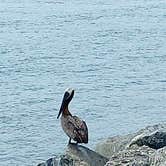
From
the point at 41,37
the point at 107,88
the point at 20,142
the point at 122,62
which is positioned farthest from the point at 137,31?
the point at 20,142

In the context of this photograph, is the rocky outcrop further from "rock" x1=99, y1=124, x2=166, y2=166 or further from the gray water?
the gray water

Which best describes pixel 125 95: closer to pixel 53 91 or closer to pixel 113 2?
pixel 53 91

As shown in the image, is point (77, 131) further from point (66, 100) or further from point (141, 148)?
point (141, 148)

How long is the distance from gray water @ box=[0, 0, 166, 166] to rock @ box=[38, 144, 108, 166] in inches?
150

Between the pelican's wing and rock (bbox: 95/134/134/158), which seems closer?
the pelican's wing

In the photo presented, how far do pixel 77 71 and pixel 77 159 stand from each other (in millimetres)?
12312

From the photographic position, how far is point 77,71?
2083 centimetres

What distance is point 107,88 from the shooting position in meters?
18.8

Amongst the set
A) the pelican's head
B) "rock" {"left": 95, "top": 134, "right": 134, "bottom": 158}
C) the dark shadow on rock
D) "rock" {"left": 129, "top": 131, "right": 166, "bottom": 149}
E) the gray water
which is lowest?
the gray water

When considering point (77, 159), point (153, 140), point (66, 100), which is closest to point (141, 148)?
point (153, 140)

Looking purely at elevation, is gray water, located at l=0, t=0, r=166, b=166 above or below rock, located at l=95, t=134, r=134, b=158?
below

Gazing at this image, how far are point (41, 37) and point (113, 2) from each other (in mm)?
9974

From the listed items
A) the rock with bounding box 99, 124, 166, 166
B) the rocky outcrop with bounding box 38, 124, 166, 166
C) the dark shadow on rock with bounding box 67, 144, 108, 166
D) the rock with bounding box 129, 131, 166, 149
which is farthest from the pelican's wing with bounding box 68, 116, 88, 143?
the rock with bounding box 129, 131, 166, 149

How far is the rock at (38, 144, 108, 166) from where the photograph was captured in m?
8.42
